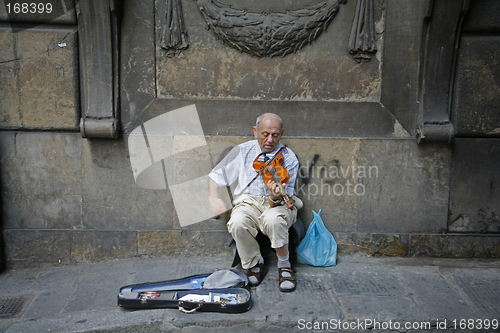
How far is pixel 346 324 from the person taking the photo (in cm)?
244

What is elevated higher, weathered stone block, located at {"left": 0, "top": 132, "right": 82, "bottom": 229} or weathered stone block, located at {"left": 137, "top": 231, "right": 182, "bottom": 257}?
weathered stone block, located at {"left": 0, "top": 132, "right": 82, "bottom": 229}

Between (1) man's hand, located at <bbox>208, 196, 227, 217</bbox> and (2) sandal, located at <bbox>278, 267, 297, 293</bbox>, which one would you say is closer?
(2) sandal, located at <bbox>278, 267, 297, 293</bbox>

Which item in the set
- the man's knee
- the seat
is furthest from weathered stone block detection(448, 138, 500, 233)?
the man's knee

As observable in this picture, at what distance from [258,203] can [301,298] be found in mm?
837

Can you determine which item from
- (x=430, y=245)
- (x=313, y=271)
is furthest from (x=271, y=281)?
(x=430, y=245)

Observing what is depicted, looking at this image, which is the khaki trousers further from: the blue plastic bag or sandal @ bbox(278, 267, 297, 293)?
the blue plastic bag

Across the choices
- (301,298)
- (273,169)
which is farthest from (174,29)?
(301,298)

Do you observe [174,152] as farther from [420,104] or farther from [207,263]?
[420,104]

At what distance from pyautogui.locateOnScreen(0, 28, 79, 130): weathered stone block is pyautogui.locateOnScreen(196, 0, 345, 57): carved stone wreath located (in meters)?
1.31

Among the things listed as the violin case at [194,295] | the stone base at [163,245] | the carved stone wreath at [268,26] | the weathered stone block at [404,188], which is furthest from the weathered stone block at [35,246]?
the weathered stone block at [404,188]

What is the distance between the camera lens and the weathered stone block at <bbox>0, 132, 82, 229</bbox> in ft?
10.8

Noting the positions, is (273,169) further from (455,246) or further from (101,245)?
(455,246)

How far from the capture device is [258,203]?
3.06 m

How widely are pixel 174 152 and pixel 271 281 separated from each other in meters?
1.48
